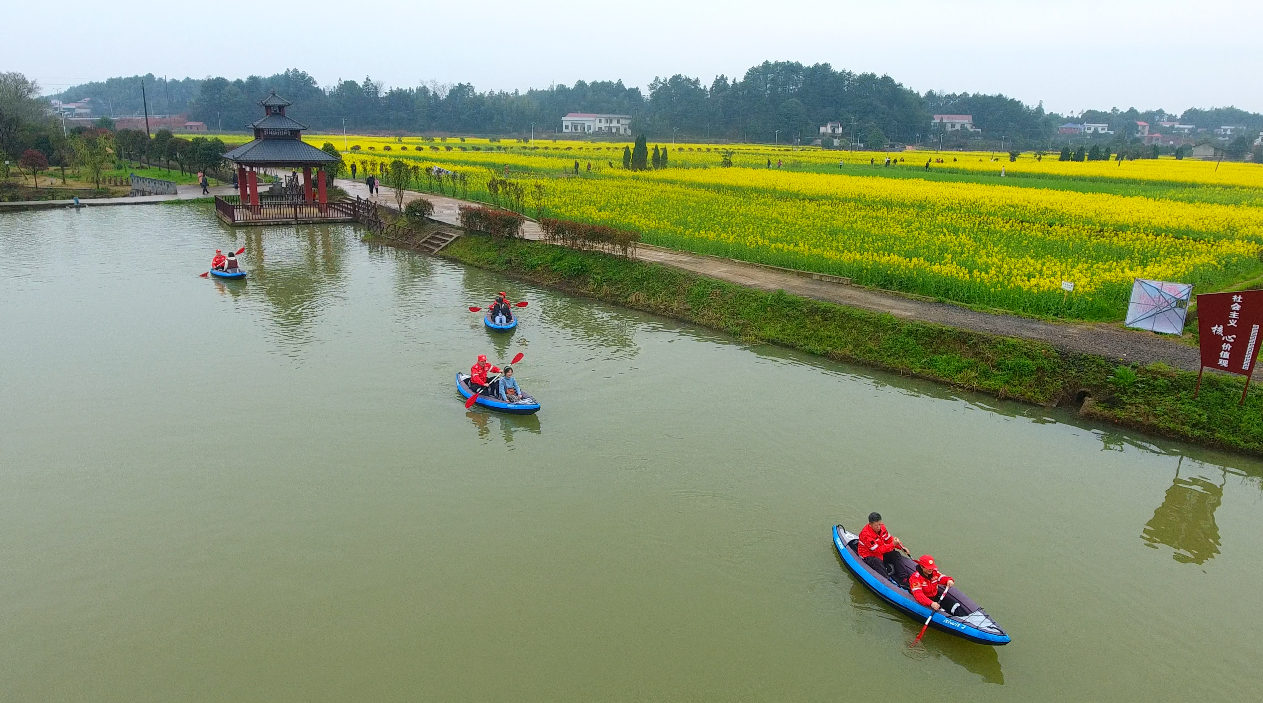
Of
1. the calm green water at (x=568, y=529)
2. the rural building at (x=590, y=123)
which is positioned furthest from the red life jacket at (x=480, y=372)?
the rural building at (x=590, y=123)

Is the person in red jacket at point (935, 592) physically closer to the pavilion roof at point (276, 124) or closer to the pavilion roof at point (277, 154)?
the pavilion roof at point (277, 154)

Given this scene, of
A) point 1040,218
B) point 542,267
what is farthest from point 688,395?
point 1040,218

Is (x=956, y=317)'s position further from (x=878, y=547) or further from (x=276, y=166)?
(x=276, y=166)

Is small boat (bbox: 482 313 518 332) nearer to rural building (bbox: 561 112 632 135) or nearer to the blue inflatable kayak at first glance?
the blue inflatable kayak

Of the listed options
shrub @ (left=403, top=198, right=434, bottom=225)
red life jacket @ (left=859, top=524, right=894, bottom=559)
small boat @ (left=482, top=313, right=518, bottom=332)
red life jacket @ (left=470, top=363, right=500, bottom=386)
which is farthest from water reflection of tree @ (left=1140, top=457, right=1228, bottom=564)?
shrub @ (left=403, top=198, right=434, bottom=225)

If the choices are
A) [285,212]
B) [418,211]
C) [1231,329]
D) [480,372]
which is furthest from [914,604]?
[285,212]

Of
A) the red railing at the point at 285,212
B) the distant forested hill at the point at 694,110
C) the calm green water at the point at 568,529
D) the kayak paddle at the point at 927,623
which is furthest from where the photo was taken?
the distant forested hill at the point at 694,110
